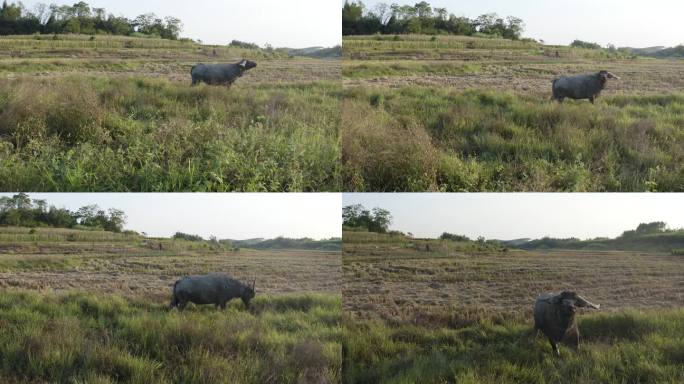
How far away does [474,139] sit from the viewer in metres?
3.85

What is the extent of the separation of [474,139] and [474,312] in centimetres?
145

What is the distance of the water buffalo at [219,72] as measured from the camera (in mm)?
4418

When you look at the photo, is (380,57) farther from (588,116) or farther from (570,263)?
(570,263)

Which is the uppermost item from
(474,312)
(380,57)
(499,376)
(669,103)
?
(380,57)

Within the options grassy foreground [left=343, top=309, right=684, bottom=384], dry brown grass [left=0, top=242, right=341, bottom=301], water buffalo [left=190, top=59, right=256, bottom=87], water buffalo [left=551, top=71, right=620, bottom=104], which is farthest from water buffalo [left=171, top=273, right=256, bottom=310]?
water buffalo [left=551, top=71, right=620, bottom=104]

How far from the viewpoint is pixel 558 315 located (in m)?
3.46

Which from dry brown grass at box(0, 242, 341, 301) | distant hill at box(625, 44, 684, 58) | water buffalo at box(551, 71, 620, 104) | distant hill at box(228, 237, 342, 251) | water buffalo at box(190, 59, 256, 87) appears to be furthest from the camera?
water buffalo at box(190, 59, 256, 87)

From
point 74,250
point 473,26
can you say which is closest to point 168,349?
point 74,250

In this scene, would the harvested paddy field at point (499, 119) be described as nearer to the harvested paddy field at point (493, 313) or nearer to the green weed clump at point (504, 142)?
the green weed clump at point (504, 142)

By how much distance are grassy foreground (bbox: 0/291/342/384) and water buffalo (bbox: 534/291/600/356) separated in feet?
5.27

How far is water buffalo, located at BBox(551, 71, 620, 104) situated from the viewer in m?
4.13

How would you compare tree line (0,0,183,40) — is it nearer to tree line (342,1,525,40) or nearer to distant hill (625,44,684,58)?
tree line (342,1,525,40)

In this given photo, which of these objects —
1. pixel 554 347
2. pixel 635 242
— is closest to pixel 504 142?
pixel 635 242

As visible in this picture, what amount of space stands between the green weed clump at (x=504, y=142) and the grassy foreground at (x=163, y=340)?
1.27 m
